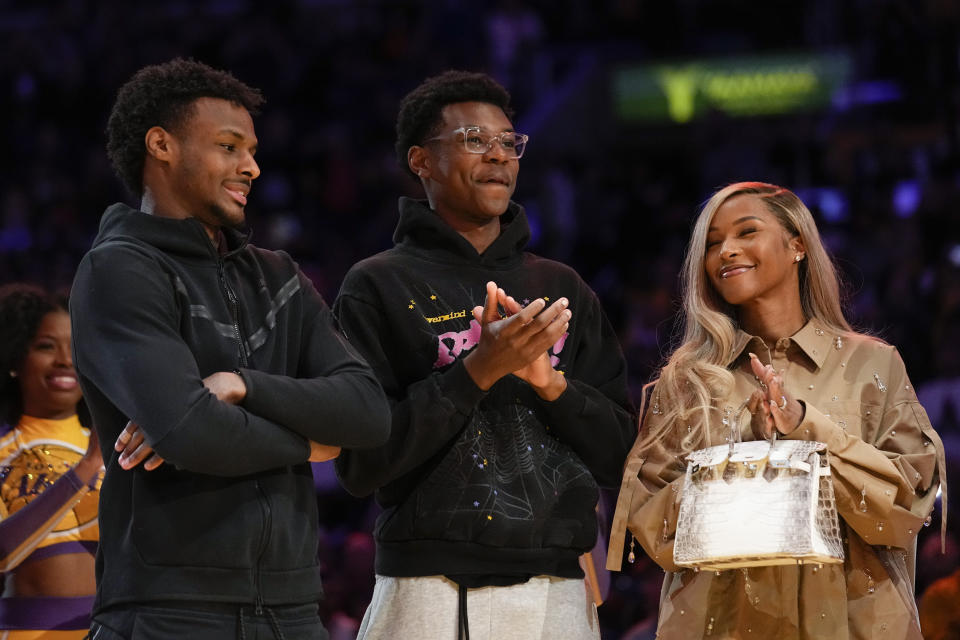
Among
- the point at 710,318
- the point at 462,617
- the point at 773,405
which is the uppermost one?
the point at 710,318

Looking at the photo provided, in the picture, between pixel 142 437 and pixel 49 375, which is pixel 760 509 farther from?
pixel 49 375

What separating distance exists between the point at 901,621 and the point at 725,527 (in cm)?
58

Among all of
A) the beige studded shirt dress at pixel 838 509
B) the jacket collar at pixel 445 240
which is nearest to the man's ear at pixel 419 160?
the jacket collar at pixel 445 240

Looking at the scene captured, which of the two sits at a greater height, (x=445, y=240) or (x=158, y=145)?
(x=158, y=145)

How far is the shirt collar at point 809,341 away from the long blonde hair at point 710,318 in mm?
22

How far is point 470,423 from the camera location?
3965 mm

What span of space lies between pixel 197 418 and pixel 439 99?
1696mm

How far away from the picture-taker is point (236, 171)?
11.6 feet

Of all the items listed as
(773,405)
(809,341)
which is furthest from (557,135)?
(773,405)

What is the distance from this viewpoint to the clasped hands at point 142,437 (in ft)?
10.2

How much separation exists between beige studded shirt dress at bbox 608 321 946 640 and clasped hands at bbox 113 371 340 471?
4.23ft

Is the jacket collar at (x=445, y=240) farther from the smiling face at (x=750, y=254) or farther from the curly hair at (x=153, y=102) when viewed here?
the curly hair at (x=153, y=102)

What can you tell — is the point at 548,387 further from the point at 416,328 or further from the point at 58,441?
the point at 58,441

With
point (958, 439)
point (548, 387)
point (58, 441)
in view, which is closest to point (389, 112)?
point (958, 439)
